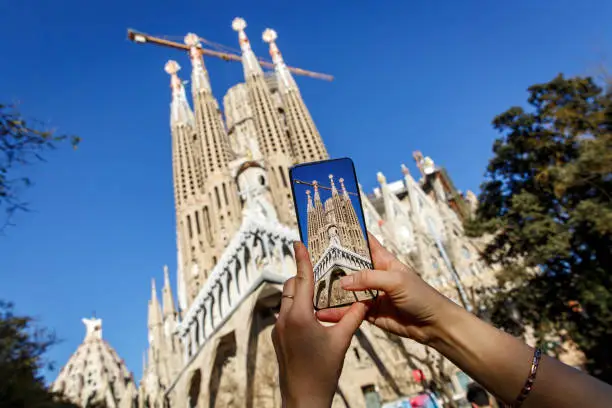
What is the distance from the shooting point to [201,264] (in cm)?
2580

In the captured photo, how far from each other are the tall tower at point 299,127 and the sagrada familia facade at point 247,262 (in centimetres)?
11

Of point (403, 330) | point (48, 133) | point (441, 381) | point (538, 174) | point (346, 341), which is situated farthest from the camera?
point (538, 174)

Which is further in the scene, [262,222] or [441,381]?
[262,222]

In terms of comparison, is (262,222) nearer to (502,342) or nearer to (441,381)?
(441,381)

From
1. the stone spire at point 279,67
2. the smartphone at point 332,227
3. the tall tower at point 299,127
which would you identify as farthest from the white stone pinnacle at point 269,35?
the smartphone at point 332,227

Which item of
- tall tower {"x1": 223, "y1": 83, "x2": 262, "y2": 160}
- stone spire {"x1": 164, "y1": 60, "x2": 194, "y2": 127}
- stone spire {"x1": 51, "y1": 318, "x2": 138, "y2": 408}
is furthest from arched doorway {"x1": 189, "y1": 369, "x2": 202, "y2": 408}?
stone spire {"x1": 164, "y1": 60, "x2": 194, "y2": 127}

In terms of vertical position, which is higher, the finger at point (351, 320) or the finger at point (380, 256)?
the finger at point (380, 256)

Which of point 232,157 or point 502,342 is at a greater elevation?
point 232,157

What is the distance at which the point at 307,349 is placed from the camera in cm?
133

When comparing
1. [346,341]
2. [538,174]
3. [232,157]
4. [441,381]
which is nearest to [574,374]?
[346,341]

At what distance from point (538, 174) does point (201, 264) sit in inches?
768

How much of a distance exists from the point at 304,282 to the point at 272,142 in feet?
93.2

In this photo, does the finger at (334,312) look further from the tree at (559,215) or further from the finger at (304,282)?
the tree at (559,215)

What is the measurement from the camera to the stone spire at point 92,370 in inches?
939
